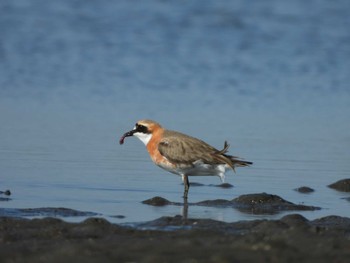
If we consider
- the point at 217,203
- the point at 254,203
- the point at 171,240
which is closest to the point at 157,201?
the point at 217,203

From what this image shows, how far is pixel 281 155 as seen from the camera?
16.6m

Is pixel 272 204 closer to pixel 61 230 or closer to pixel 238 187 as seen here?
pixel 238 187

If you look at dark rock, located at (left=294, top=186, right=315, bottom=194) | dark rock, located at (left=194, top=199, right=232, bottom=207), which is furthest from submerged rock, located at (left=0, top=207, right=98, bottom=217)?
dark rock, located at (left=294, top=186, right=315, bottom=194)

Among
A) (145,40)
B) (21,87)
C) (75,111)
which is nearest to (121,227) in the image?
(75,111)

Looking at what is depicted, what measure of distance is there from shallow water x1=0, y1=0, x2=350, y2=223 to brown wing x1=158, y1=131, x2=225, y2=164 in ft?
1.50

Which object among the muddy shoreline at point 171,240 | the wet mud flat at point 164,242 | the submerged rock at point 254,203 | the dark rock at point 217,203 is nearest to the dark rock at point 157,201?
the submerged rock at point 254,203

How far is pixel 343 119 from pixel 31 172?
26.4ft

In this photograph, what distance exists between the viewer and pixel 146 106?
2048 cm

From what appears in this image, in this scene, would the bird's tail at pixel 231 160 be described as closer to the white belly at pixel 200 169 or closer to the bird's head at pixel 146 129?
the white belly at pixel 200 169

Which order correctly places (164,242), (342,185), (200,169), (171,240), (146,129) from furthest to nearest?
1. (146,129)
2. (342,185)
3. (200,169)
4. (171,240)
5. (164,242)

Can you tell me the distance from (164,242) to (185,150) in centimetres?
533

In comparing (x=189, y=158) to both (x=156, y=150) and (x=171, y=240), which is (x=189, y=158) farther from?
(x=171, y=240)

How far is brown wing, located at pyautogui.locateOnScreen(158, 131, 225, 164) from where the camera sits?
14094 millimetres

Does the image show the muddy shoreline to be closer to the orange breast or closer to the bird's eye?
the orange breast
